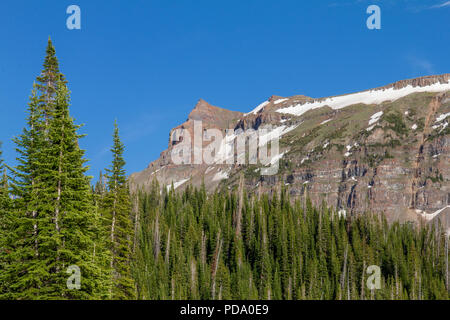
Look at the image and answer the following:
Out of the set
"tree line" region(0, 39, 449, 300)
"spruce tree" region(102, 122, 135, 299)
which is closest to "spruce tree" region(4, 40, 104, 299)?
"tree line" region(0, 39, 449, 300)

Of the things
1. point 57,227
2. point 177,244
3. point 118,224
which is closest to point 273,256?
point 177,244

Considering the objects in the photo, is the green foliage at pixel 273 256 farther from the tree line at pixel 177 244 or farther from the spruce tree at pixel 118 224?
the spruce tree at pixel 118 224

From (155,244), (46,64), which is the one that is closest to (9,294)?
(46,64)

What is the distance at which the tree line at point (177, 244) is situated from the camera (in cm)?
3148

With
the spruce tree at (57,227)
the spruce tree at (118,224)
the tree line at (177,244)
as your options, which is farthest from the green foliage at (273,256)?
the spruce tree at (57,227)

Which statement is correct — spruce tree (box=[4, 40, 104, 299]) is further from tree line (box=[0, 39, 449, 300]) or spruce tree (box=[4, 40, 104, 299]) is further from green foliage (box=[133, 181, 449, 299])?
green foliage (box=[133, 181, 449, 299])

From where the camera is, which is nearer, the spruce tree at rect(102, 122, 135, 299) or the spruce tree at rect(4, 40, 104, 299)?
the spruce tree at rect(4, 40, 104, 299)

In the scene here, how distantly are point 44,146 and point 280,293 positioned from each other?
87.9 meters

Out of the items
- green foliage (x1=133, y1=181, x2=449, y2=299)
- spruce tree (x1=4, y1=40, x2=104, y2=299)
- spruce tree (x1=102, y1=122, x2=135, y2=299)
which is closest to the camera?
spruce tree (x1=4, y1=40, x2=104, y2=299)

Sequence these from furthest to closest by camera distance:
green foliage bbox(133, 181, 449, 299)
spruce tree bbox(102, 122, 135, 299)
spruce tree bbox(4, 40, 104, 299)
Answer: green foliage bbox(133, 181, 449, 299) < spruce tree bbox(102, 122, 135, 299) < spruce tree bbox(4, 40, 104, 299)

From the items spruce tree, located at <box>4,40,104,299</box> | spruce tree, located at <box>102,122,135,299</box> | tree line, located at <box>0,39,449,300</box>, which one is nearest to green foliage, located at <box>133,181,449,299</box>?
tree line, located at <box>0,39,449,300</box>

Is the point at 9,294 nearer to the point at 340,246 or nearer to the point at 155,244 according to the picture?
the point at 155,244

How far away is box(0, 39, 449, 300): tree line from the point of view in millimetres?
31484

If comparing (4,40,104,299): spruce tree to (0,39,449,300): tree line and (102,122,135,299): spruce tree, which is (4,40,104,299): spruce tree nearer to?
(0,39,449,300): tree line
